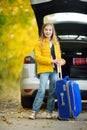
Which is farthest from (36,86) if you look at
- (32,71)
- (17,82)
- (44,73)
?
(17,82)

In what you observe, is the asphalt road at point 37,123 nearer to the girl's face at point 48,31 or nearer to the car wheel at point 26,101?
the car wheel at point 26,101

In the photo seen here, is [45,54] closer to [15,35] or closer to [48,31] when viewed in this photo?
[48,31]

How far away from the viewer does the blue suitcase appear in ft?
31.7

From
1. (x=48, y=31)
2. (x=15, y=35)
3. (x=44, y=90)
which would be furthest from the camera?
(x=15, y=35)

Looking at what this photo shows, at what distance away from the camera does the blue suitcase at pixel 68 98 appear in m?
9.65

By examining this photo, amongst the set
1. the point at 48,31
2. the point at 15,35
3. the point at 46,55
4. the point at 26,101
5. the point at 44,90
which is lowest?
the point at 15,35

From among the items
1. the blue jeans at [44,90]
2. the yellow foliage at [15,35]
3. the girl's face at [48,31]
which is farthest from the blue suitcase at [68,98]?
the yellow foliage at [15,35]

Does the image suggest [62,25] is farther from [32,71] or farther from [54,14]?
[32,71]

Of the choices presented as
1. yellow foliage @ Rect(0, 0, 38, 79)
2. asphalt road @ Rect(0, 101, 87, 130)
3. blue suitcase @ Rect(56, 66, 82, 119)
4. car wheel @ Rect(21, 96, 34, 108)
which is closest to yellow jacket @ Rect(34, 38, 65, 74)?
blue suitcase @ Rect(56, 66, 82, 119)

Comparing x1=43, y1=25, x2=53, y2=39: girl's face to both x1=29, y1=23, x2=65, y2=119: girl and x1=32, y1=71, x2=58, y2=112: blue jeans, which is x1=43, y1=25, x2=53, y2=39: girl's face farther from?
x1=32, y1=71, x2=58, y2=112: blue jeans

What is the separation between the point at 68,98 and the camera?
31.9 feet

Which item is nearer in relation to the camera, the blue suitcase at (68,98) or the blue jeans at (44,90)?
the blue suitcase at (68,98)

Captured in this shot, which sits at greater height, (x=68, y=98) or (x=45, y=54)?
(x=45, y=54)

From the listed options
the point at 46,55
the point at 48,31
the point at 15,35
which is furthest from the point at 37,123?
the point at 15,35
